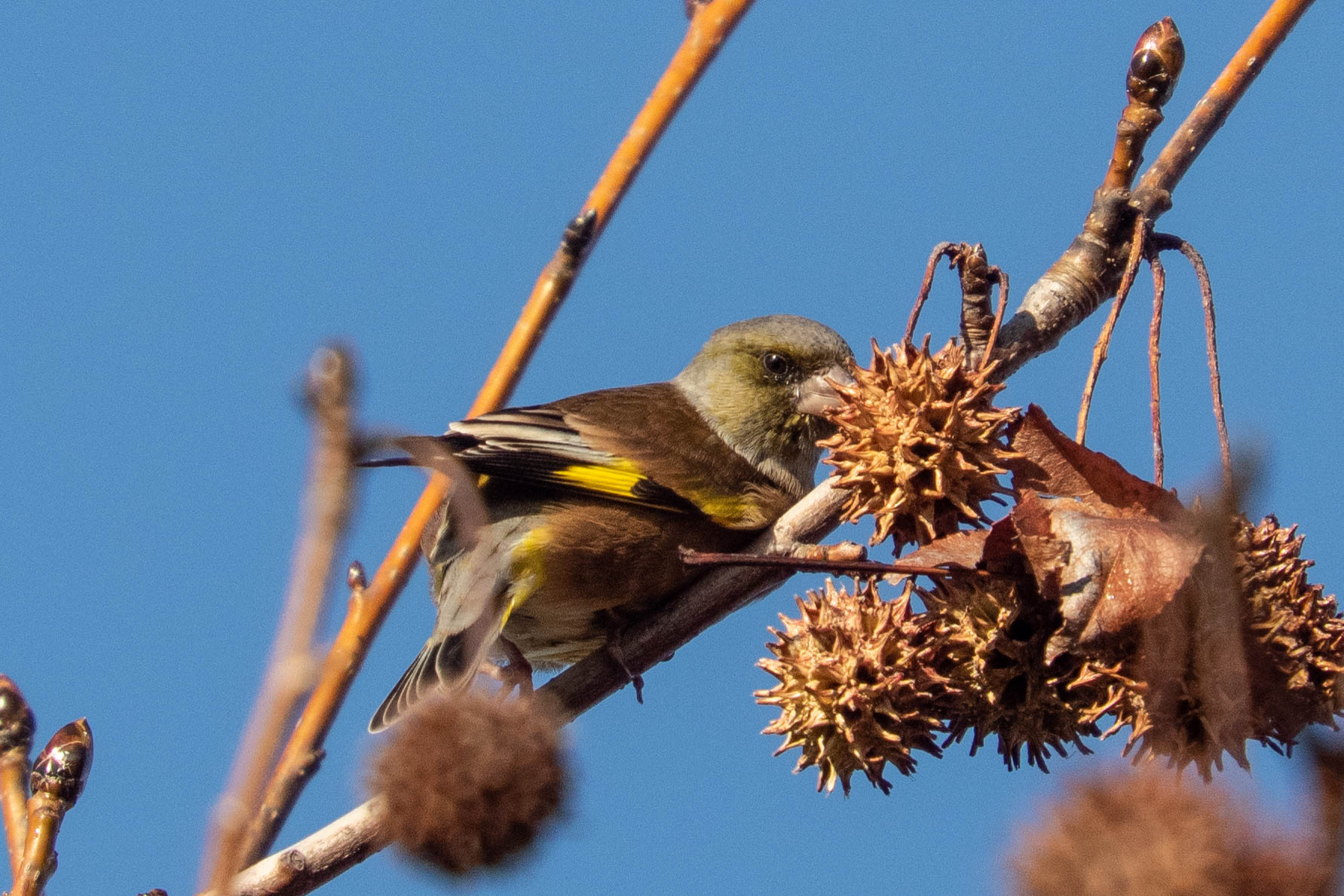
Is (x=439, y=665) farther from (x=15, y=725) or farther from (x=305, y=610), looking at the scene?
(x=305, y=610)

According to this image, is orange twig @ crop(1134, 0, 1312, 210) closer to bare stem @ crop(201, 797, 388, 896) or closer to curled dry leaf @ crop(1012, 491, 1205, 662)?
curled dry leaf @ crop(1012, 491, 1205, 662)

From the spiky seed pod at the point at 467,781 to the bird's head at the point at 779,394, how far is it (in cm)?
322

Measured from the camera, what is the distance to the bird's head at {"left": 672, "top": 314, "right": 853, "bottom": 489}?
15.9ft

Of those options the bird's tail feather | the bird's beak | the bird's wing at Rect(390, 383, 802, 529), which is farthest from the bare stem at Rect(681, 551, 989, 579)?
the bird's beak

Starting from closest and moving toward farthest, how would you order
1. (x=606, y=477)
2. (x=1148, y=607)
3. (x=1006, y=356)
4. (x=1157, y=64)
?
(x=1148, y=607), (x=1006, y=356), (x=1157, y=64), (x=606, y=477)

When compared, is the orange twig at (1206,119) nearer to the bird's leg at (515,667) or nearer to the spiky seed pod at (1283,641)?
the spiky seed pod at (1283,641)

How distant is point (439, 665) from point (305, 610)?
2621mm

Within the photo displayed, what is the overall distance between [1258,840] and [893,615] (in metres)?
1.12

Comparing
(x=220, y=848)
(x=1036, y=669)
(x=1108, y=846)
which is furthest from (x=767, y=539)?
(x=220, y=848)

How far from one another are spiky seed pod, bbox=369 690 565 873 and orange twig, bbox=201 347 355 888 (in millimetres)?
351

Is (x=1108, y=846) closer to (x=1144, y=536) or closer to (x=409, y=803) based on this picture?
(x=409, y=803)

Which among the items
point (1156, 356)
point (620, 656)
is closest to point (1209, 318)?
point (1156, 356)

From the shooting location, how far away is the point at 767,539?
319cm

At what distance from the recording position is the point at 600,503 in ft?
13.8
